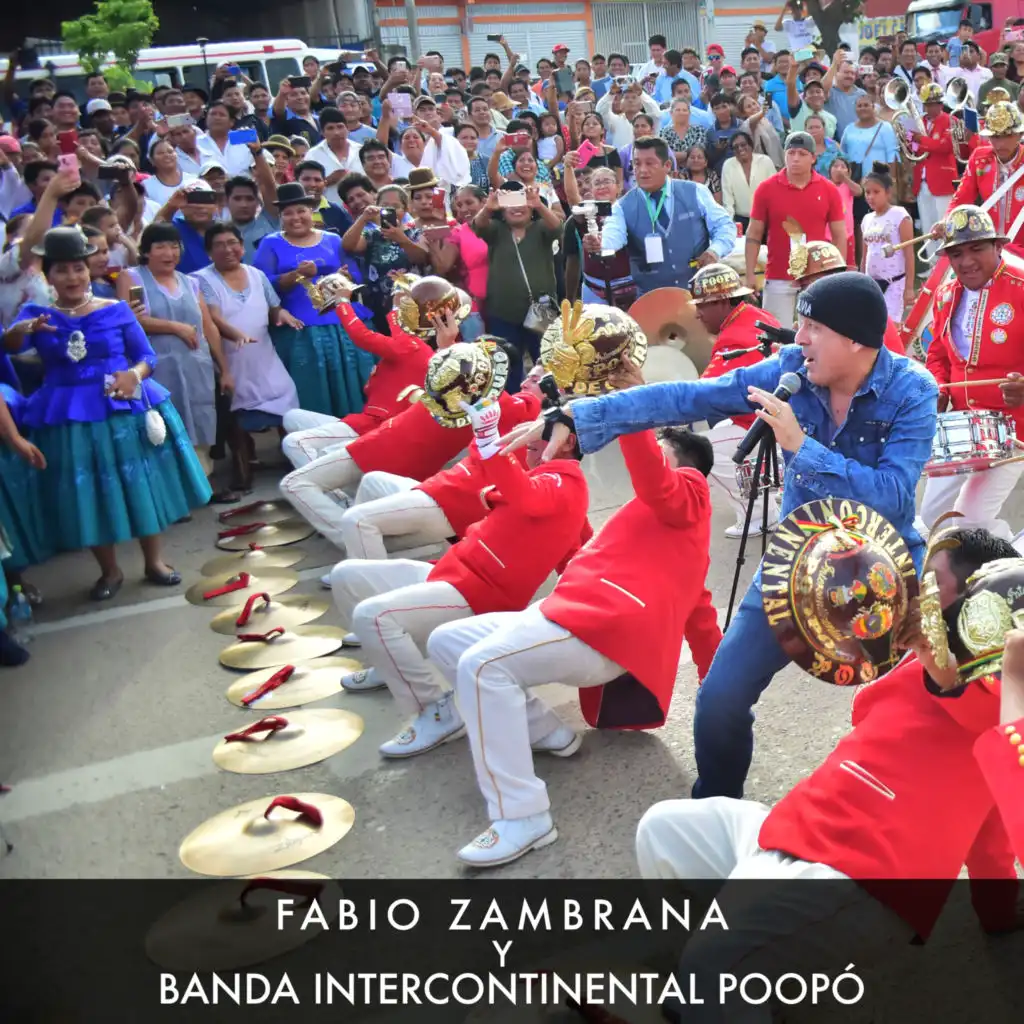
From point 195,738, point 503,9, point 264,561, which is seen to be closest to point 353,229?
point 264,561

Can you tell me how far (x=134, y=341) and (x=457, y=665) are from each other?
335cm

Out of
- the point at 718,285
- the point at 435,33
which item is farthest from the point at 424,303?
the point at 435,33

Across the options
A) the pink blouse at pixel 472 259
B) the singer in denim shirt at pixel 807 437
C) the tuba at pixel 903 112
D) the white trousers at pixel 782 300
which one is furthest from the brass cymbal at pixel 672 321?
the tuba at pixel 903 112

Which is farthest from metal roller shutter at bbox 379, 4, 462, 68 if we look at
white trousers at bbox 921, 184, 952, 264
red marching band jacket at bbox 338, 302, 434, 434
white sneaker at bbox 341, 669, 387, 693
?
white sneaker at bbox 341, 669, 387, 693

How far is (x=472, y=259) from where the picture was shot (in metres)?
8.21

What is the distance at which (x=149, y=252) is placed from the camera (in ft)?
23.3

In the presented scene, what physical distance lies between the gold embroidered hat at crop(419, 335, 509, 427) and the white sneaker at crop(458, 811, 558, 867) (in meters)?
1.69

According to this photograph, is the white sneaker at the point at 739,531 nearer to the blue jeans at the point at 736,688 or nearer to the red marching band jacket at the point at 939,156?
the blue jeans at the point at 736,688

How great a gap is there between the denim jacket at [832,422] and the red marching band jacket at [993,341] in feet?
6.45

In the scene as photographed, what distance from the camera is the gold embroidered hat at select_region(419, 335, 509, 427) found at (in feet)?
14.8

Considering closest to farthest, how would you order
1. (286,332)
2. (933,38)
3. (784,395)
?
(784,395) < (286,332) < (933,38)

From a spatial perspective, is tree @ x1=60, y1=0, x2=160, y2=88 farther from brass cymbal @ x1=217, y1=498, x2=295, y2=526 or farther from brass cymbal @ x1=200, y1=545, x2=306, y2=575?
brass cymbal @ x1=200, y1=545, x2=306, y2=575

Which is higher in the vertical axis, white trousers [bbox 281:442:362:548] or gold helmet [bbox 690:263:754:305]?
gold helmet [bbox 690:263:754:305]

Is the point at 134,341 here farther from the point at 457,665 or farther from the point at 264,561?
the point at 457,665
